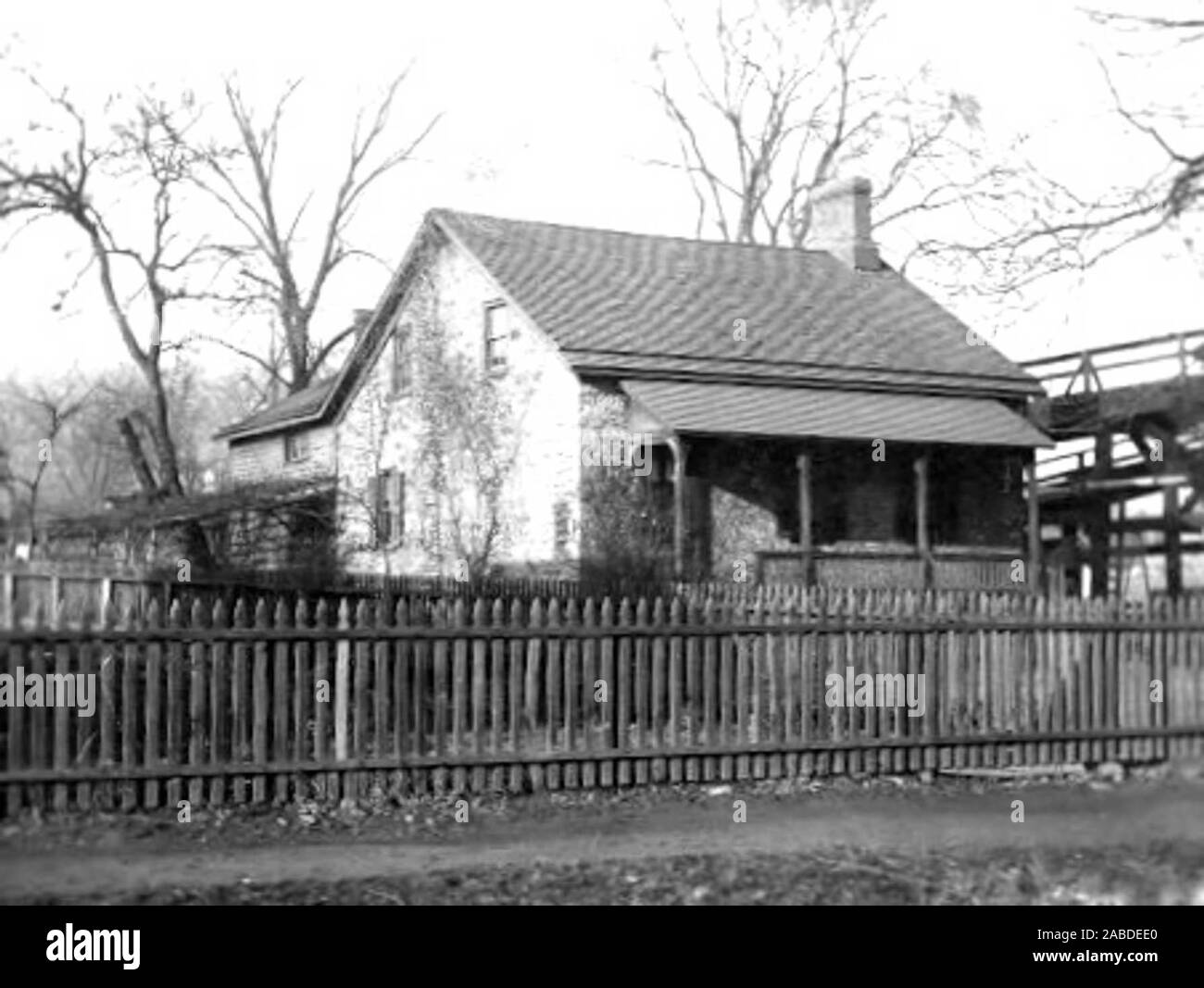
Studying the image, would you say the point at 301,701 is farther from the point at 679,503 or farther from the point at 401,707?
the point at 679,503

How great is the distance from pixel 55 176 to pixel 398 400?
30.2ft

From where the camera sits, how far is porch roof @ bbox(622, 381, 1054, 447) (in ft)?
66.3

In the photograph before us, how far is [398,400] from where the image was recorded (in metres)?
26.2

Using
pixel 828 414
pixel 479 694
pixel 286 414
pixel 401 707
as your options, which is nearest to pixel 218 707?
pixel 401 707

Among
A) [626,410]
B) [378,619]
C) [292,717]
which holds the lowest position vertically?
[292,717]

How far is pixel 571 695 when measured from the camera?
30.7ft

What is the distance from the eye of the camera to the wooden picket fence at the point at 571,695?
8273 mm

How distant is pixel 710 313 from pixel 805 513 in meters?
4.71

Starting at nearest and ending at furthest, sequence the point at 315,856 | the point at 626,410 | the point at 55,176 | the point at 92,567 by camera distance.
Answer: the point at 315,856
the point at 92,567
the point at 55,176
the point at 626,410

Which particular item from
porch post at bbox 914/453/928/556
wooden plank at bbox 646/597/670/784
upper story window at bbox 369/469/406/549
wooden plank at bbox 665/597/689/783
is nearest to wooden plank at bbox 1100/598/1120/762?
wooden plank at bbox 665/597/689/783

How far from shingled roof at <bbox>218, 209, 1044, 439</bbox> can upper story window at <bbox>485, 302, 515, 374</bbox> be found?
820mm

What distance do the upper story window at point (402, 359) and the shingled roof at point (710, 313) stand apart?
0.55m
